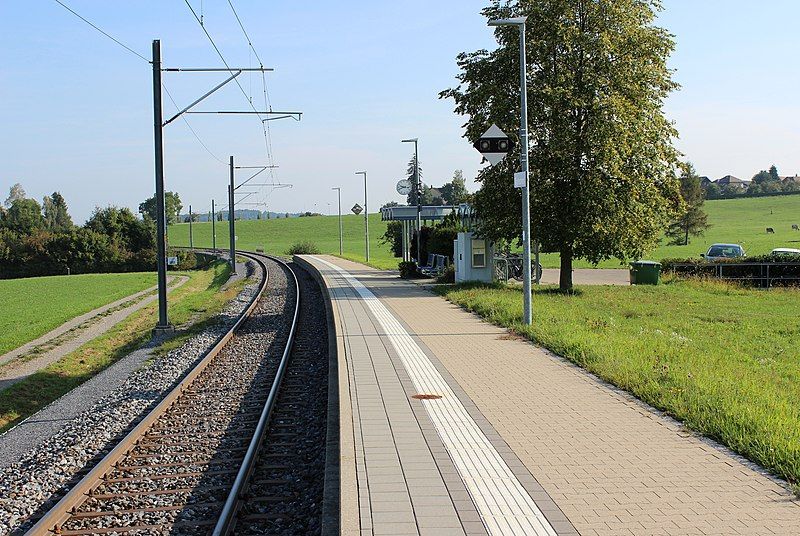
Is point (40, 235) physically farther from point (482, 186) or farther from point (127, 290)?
point (482, 186)

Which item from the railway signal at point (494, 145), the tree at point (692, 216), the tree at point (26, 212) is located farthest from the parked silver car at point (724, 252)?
the tree at point (26, 212)

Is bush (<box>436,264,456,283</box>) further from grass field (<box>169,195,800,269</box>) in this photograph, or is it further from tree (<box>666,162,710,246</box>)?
tree (<box>666,162,710,246</box>)

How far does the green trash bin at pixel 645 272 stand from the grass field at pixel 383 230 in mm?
21210

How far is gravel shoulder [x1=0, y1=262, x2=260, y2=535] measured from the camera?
849cm

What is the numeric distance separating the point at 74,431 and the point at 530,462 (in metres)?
6.58

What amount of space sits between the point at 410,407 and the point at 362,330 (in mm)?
8452

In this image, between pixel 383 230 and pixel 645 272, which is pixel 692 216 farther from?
pixel 383 230

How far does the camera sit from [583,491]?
684 cm

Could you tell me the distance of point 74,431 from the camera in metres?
11.3

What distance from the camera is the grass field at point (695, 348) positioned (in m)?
8.82

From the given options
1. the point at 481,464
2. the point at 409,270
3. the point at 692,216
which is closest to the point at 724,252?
the point at 409,270

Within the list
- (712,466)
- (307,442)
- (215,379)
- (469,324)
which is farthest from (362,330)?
(712,466)

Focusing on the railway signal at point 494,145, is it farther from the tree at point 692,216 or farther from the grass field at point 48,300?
the tree at point 692,216

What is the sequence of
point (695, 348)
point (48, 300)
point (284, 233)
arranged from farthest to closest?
A: point (284, 233) → point (48, 300) → point (695, 348)
